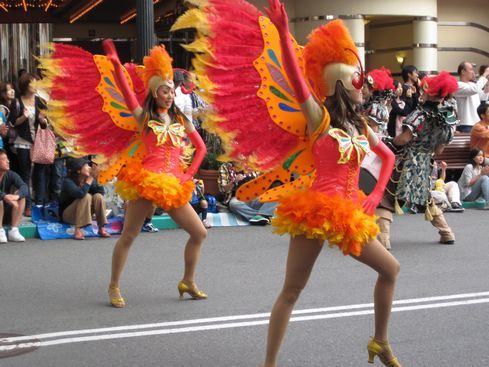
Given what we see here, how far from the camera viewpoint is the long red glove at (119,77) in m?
6.85

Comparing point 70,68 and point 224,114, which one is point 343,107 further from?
point 70,68

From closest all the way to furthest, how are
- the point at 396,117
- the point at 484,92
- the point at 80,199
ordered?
the point at 80,199, the point at 396,117, the point at 484,92

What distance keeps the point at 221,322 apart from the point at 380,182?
1891mm

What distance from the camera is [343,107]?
5.00 metres

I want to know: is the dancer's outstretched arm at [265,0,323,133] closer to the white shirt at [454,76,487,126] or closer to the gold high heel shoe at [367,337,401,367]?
the gold high heel shoe at [367,337,401,367]

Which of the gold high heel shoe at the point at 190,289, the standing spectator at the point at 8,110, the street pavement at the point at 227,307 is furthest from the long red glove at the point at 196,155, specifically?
the standing spectator at the point at 8,110

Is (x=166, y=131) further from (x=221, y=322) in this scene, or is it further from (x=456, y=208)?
(x=456, y=208)

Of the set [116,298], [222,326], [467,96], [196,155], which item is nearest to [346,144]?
[222,326]

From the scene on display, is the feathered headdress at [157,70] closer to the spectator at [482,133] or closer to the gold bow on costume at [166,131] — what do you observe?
the gold bow on costume at [166,131]

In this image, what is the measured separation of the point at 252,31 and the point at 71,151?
3056 mm

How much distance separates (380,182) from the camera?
516 cm

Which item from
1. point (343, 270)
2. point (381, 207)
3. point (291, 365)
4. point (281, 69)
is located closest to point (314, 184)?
point (281, 69)

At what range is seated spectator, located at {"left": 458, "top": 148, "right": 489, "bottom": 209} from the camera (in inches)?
504

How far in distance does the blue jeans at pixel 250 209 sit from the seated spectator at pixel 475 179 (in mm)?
3194
